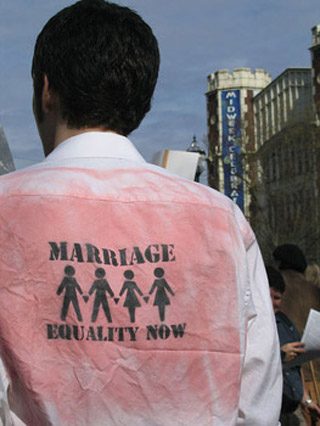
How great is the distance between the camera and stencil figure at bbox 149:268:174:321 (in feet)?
5.54

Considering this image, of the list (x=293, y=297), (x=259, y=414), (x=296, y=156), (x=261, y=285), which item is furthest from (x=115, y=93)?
(x=296, y=156)

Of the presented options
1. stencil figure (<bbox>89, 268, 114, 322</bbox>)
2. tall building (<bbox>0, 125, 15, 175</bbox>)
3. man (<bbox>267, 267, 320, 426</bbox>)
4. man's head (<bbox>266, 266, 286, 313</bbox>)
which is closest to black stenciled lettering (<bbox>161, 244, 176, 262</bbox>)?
stencil figure (<bbox>89, 268, 114, 322</bbox>)

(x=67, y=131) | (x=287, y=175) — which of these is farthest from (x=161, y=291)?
(x=287, y=175)

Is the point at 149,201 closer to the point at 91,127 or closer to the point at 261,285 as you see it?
the point at 91,127

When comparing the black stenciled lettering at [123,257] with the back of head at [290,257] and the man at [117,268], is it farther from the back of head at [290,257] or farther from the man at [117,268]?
the back of head at [290,257]

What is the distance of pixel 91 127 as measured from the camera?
179 centimetres

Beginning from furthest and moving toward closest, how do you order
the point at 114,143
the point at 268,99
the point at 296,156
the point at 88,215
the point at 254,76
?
the point at 254,76 < the point at 268,99 < the point at 296,156 < the point at 114,143 < the point at 88,215

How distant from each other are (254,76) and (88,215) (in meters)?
50.6

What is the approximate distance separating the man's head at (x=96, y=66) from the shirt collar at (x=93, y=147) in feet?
0.09

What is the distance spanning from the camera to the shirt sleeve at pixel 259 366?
178 cm

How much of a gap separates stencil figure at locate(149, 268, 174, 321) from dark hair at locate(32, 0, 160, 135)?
334 millimetres

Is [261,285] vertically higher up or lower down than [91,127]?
lower down

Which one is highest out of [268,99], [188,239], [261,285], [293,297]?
[268,99]

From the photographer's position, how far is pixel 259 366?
1.79 meters
